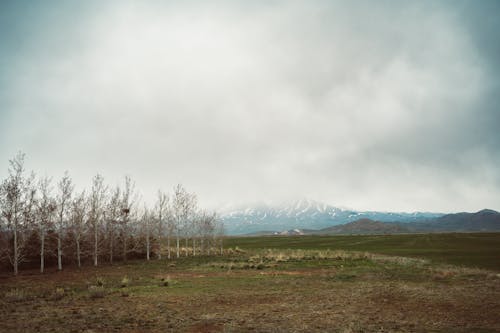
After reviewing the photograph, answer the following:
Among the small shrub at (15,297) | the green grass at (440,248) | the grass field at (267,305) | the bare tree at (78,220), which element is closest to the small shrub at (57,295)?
the grass field at (267,305)

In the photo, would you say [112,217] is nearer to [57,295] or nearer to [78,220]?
[78,220]

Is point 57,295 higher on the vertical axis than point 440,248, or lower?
higher

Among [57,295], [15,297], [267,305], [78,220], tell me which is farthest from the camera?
[78,220]

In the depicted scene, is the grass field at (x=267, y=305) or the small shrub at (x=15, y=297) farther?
the small shrub at (x=15, y=297)

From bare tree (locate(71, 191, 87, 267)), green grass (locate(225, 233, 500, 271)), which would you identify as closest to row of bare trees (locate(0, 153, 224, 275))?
bare tree (locate(71, 191, 87, 267))

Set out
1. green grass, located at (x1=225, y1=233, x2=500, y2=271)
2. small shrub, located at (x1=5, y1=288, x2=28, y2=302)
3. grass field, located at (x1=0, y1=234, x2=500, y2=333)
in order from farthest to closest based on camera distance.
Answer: green grass, located at (x1=225, y1=233, x2=500, y2=271)
small shrub, located at (x1=5, y1=288, x2=28, y2=302)
grass field, located at (x1=0, y1=234, x2=500, y2=333)

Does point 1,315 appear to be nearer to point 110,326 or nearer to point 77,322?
point 77,322

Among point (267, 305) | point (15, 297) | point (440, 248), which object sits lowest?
point (440, 248)

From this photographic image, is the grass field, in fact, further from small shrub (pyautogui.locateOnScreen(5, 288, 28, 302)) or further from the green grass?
the green grass

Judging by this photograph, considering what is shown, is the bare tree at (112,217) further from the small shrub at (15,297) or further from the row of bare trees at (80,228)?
the small shrub at (15,297)

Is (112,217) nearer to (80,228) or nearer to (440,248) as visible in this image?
(80,228)

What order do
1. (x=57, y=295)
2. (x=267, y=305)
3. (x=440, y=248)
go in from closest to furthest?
(x=267, y=305)
(x=57, y=295)
(x=440, y=248)

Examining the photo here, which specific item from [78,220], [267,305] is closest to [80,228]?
[78,220]

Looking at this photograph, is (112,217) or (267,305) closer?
(267,305)
